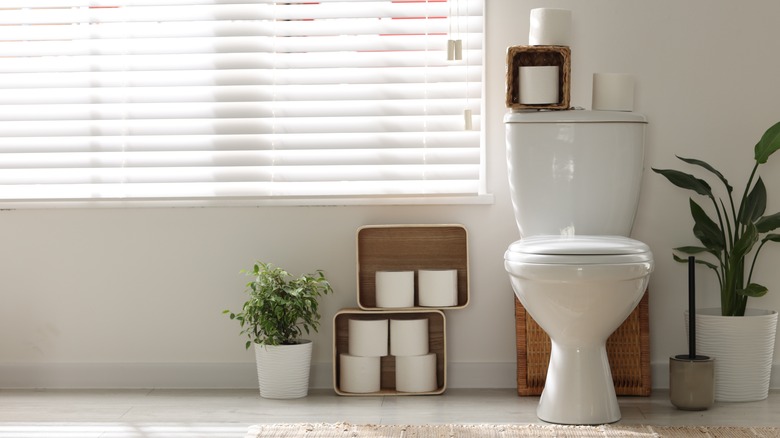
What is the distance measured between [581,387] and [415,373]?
0.60 metres

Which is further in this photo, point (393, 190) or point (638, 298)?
point (393, 190)

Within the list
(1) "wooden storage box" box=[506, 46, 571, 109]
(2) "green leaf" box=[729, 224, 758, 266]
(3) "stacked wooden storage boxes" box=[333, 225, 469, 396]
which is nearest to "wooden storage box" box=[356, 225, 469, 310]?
(3) "stacked wooden storage boxes" box=[333, 225, 469, 396]

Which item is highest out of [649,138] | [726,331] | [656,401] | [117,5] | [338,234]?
[117,5]

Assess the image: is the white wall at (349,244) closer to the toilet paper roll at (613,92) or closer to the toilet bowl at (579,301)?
the toilet paper roll at (613,92)

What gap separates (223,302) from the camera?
3.09 metres

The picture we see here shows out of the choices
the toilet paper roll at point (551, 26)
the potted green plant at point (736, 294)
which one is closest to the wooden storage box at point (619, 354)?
the potted green plant at point (736, 294)

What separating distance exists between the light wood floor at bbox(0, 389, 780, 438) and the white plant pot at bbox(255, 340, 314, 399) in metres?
0.04

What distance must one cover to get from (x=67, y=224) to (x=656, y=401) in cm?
200

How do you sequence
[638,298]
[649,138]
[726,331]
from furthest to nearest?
1. [649,138]
2. [726,331]
3. [638,298]

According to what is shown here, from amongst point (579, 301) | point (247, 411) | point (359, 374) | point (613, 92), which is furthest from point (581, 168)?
point (247, 411)

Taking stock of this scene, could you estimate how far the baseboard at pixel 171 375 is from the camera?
304cm

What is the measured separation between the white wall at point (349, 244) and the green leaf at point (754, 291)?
9.4 inches

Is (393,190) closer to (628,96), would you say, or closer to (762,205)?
(628,96)

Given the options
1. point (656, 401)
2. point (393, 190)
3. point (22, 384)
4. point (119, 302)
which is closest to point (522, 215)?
point (393, 190)
